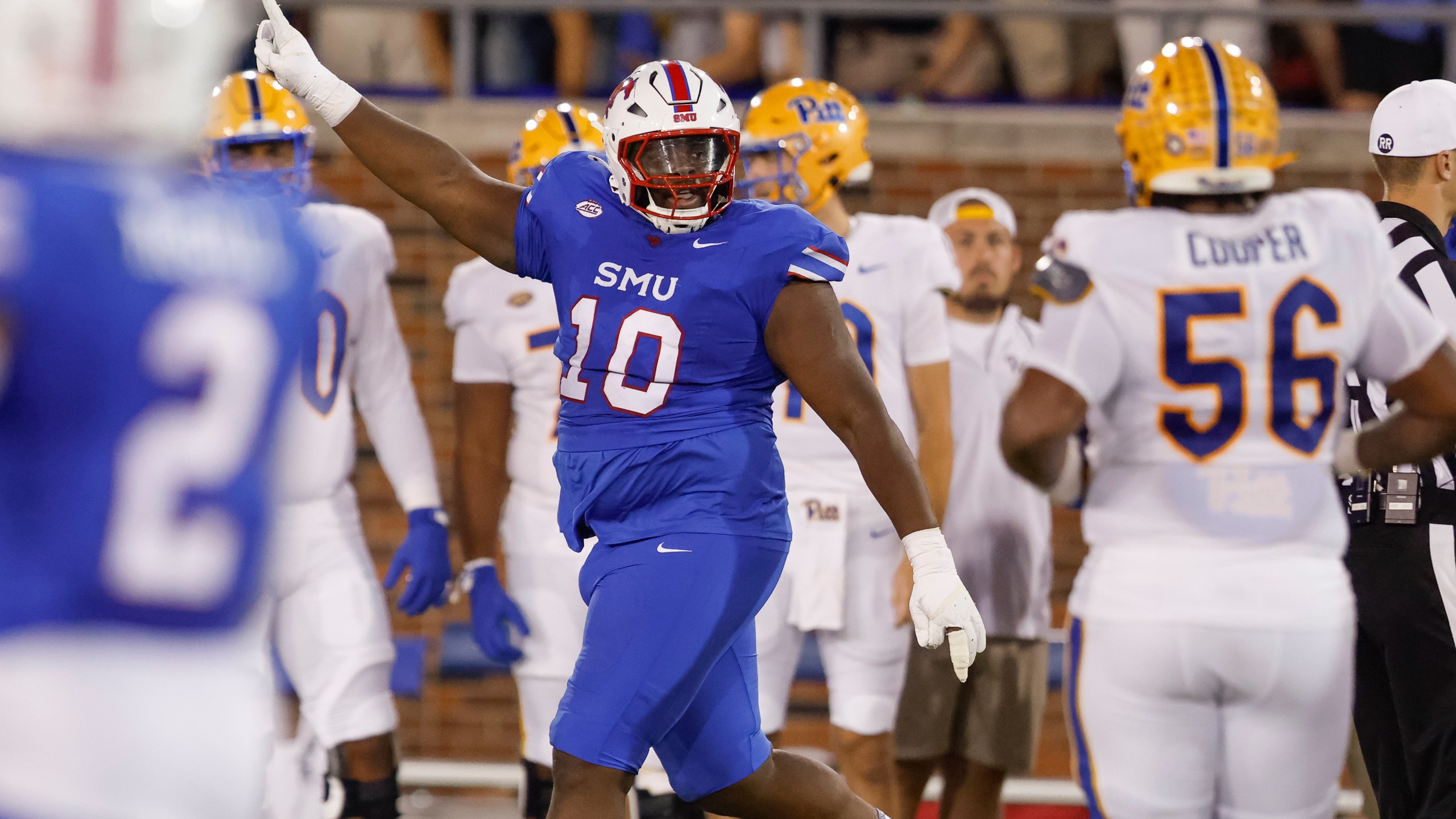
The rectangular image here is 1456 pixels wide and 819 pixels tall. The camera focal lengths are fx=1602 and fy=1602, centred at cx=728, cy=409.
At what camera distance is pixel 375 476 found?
20.5ft

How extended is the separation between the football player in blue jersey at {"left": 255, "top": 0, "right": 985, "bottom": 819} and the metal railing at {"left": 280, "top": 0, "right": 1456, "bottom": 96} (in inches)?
129

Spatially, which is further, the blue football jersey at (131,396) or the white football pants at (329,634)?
the white football pants at (329,634)

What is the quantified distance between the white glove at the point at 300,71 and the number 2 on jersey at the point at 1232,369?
161 centimetres

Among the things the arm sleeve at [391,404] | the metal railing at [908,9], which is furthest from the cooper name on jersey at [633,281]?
the metal railing at [908,9]

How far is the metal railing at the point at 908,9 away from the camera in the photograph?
Result: 6.14 m

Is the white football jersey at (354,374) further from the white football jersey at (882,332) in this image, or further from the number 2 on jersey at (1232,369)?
the number 2 on jersey at (1232,369)

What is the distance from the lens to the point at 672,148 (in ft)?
9.64

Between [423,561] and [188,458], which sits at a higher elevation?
[188,458]

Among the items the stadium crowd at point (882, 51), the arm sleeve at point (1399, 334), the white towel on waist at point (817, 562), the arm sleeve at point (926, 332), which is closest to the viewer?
the arm sleeve at point (1399, 334)

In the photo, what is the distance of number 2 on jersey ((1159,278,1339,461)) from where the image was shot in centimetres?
271

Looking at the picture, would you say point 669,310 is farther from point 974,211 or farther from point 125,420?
point 974,211

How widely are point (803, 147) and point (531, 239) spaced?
150 centimetres

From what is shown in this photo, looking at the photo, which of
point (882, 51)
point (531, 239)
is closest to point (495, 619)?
point (531, 239)

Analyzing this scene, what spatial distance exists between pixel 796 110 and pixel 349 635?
1868 millimetres
